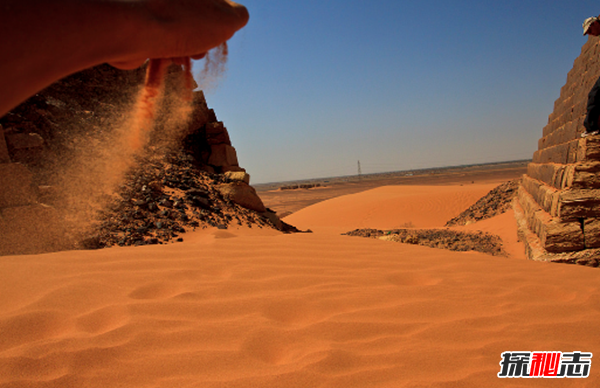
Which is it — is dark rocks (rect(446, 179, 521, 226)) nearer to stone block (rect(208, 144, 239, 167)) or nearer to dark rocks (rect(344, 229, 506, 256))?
dark rocks (rect(344, 229, 506, 256))

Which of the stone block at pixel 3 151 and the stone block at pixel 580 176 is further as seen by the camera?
the stone block at pixel 3 151

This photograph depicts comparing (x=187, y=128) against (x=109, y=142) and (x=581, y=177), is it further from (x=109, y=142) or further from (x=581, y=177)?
(x=581, y=177)

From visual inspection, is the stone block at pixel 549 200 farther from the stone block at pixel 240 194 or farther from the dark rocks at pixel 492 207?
the stone block at pixel 240 194

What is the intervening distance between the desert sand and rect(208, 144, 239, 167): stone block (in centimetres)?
503

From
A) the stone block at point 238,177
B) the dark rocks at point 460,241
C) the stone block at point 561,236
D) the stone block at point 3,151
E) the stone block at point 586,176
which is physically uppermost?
the stone block at point 3,151

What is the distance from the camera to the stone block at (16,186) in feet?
14.0

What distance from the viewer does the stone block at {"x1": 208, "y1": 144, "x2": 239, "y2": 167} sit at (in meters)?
8.16

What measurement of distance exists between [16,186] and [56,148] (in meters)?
1.02

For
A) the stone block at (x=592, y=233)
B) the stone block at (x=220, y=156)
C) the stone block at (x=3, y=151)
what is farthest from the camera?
the stone block at (x=220, y=156)

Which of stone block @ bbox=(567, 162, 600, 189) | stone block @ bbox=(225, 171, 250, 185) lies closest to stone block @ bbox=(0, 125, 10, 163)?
stone block @ bbox=(225, 171, 250, 185)

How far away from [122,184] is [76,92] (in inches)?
114

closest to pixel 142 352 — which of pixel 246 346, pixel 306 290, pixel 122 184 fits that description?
pixel 246 346

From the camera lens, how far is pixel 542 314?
2139mm

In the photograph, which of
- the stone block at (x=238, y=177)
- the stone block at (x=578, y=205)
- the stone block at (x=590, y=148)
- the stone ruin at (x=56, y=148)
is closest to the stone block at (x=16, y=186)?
the stone ruin at (x=56, y=148)
